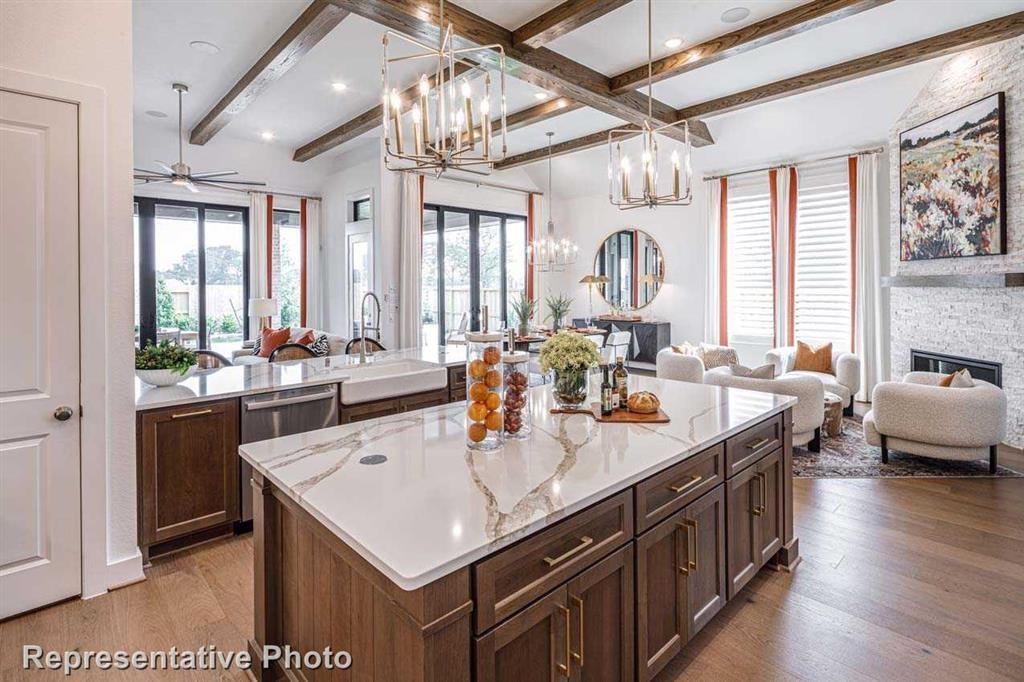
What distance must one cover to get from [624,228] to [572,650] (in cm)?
803

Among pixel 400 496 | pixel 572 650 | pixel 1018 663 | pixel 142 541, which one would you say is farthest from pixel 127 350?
pixel 1018 663

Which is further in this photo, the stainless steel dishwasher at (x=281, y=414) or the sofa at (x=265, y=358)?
the sofa at (x=265, y=358)

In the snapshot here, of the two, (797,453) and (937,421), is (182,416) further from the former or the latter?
(937,421)

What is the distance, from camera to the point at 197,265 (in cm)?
726

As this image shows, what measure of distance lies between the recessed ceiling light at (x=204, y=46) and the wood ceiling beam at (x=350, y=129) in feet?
5.21

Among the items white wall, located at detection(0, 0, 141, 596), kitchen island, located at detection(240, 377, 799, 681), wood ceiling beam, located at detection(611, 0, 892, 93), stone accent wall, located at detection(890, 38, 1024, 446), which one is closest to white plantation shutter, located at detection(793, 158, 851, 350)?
stone accent wall, located at detection(890, 38, 1024, 446)

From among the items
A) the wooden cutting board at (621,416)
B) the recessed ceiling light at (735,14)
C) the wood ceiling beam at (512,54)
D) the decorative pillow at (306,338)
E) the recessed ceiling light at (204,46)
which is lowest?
the wooden cutting board at (621,416)

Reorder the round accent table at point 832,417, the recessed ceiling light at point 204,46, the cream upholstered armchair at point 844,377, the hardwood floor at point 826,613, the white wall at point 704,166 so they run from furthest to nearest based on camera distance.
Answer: the white wall at point 704,166, the cream upholstered armchair at point 844,377, the round accent table at point 832,417, the recessed ceiling light at point 204,46, the hardwood floor at point 826,613

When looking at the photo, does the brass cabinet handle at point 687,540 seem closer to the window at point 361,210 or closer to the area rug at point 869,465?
the area rug at point 869,465

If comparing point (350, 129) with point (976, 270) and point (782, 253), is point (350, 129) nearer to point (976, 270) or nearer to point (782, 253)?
point (782, 253)

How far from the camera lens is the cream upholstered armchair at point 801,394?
13.9ft

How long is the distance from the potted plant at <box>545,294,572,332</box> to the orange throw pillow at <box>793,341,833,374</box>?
9.79 feet

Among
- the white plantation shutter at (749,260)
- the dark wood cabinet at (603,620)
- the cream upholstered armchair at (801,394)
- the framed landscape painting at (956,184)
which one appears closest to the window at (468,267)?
the white plantation shutter at (749,260)

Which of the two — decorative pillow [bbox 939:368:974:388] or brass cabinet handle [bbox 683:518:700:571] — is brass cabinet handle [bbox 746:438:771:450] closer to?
brass cabinet handle [bbox 683:518:700:571]
